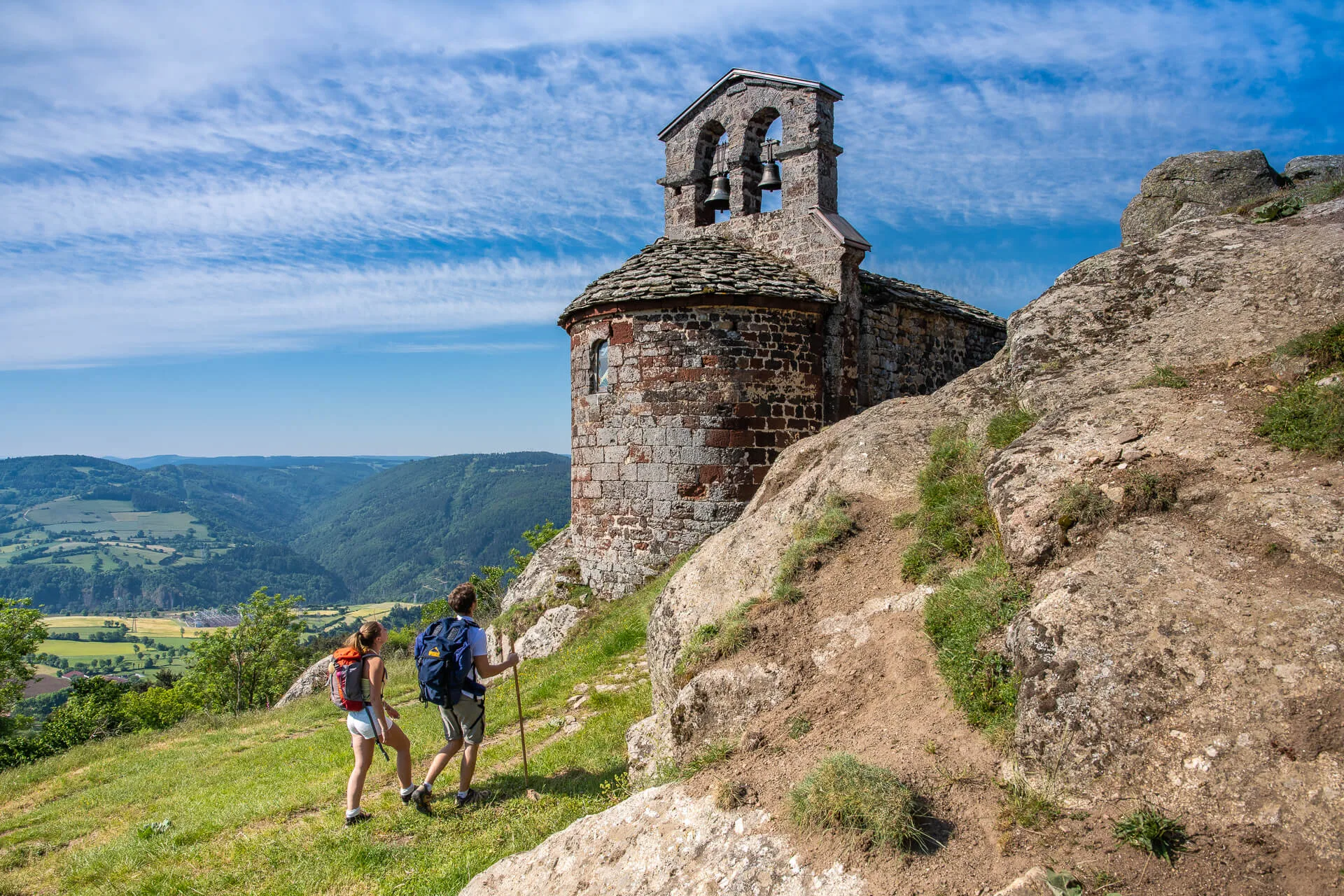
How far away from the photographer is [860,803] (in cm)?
313

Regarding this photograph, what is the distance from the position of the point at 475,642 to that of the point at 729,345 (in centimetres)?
709

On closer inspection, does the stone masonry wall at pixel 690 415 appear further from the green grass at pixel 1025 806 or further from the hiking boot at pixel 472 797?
the green grass at pixel 1025 806

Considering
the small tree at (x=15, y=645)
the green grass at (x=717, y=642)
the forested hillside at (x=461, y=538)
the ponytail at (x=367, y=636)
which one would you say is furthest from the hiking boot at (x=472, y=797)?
the forested hillside at (x=461, y=538)

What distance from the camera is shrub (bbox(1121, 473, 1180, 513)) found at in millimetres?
3906

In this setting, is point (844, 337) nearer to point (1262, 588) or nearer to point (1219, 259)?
point (1219, 259)

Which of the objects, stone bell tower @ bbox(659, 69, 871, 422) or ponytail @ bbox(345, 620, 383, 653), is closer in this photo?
ponytail @ bbox(345, 620, 383, 653)

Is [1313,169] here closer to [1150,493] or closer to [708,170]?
[1150,493]

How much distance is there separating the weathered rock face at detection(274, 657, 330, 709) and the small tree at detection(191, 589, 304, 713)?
820cm

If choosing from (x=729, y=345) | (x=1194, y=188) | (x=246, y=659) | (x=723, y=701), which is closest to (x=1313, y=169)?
(x=1194, y=188)

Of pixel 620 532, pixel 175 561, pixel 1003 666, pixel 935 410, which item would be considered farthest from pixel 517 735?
pixel 175 561

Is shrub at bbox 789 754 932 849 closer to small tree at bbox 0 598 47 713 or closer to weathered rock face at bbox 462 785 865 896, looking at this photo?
weathered rock face at bbox 462 785 865 896

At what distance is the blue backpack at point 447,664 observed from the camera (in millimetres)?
6051

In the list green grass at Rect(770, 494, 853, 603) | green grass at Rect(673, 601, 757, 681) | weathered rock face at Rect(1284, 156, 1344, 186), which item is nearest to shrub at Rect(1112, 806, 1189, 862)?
green grass at Rect(673, 601, 757, 681)

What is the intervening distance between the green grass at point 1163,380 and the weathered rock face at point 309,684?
51.0ft
